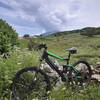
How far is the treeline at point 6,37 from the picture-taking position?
43.6 feet

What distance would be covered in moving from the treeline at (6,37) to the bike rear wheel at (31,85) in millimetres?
3548

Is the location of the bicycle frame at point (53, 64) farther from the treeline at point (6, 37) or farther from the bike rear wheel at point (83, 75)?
the treeline at point (6, 37)

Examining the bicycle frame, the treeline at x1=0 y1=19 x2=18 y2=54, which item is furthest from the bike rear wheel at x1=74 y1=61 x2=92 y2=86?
the treeline at x1=0 y1=19 x2=18 y2=54

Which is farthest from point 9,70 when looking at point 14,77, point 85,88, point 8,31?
point 8,31

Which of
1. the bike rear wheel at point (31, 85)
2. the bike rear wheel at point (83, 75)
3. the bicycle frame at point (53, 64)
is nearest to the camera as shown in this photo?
the bike rear wheel at point (31, 85)

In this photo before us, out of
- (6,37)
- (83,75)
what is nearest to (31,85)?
(83,75)

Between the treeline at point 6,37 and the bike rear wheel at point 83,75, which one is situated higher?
the treeline at point 6,37

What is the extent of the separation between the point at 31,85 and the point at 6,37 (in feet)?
14.3

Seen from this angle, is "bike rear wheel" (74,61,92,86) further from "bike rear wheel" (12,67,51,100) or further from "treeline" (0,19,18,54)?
"treeline" (0,19,18,54)

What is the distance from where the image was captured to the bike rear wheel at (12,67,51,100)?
31.7 feet

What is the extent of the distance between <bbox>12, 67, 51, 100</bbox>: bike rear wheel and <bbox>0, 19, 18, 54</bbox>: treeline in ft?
11.6

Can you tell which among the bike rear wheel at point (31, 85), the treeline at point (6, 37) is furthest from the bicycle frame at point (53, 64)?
the treeline at point (6, 37)

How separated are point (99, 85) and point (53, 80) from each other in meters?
1.39

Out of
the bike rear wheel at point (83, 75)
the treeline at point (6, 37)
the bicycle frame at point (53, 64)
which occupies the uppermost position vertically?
the treeline at point (6, 37)
